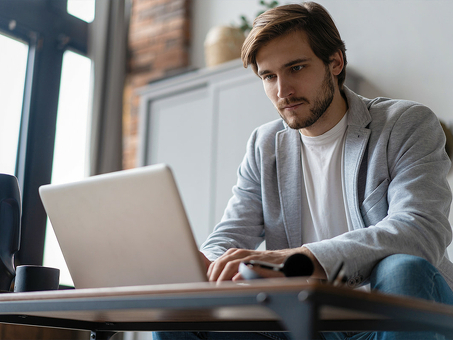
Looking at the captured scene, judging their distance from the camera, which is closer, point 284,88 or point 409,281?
point 409,281

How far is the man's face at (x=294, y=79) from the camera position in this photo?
1502mm

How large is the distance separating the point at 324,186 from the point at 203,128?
148cm

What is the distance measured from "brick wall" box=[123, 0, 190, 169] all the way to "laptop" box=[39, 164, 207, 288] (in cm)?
259

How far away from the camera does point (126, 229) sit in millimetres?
904

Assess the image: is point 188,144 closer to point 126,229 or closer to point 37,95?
point 37,95

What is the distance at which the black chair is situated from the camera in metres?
1.26

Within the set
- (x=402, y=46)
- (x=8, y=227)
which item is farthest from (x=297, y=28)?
(x=402, y=46)

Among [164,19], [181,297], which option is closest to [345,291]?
[181,297]

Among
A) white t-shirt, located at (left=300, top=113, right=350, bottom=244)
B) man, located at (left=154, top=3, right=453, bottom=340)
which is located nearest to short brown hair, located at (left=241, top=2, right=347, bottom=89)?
man, located at (left=154, top=3, right=453, bottom=340)

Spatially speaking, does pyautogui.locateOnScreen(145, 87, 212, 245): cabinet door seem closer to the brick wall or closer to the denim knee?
the brick wall

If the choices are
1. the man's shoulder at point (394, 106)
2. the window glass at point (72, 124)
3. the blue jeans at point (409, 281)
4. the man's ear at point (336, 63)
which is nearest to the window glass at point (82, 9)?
the window glass at point (72, 124)

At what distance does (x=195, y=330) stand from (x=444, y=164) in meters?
0.72

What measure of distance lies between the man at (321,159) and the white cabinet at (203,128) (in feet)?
3.26

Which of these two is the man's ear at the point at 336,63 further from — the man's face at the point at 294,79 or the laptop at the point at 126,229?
the laptop at the point at 126,229
